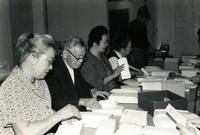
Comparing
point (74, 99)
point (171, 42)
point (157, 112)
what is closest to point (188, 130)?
point (157, 112)

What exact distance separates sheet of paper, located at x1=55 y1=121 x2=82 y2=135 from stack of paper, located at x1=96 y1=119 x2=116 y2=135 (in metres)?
0.13

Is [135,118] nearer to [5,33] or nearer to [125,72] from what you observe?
[125,72]

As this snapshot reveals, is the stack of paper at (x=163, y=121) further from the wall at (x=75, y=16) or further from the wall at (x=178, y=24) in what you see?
the wall at (x=178, y=24)

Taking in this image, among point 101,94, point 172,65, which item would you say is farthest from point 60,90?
point 172,65

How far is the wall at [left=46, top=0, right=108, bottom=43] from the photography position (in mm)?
5980

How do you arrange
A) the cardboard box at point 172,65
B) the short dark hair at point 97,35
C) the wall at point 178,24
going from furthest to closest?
the wall at point 178,24 → the cardboard box at point 172,65 → the short dark hair at point 97,35

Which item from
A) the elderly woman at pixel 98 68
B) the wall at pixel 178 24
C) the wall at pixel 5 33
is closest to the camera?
the elderly woman at pixel 98 68

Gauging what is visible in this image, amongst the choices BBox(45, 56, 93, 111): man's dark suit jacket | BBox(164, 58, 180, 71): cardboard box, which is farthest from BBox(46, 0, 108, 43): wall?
BBox(45, 56, 93, 111): man's dark suit jacket

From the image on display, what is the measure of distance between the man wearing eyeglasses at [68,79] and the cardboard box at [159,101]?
433mm

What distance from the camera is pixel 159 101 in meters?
1.60

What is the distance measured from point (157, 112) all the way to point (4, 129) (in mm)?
1004

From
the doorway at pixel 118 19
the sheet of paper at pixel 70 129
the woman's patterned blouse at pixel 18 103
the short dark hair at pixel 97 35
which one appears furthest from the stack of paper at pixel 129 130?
the doorway at pixel 118 19

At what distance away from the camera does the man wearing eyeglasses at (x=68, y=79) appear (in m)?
1.96

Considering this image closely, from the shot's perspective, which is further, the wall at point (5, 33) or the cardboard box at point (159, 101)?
the wall at point (5, 33)
